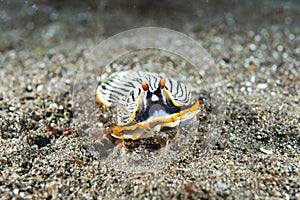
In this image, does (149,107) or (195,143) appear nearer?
(149,107)

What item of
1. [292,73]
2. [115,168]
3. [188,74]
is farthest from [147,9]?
[115,168]

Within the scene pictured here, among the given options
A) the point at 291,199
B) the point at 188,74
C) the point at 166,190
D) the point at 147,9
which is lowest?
the point at 291,199

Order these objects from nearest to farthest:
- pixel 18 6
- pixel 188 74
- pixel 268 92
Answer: pixel 268 92 → pixel 188 74 → pixel 18 6

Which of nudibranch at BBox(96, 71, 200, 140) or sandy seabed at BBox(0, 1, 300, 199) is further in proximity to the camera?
nudibranch at BBox(96, 71, 200, 140)

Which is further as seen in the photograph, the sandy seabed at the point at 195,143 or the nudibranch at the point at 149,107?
the nudibranch at the point at 149,107

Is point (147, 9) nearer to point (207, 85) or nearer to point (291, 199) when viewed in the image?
point (207, 85)

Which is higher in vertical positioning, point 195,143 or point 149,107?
point 149,107

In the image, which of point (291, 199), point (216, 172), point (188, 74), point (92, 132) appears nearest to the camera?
point (291, 199)

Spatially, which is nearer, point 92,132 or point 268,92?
point 92,132
